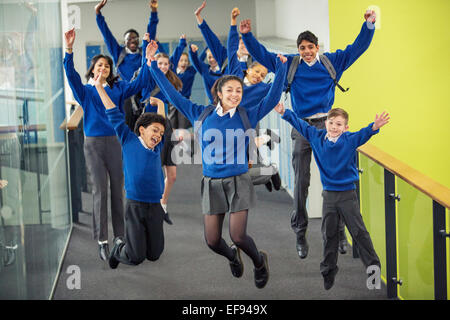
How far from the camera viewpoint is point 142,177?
508cm

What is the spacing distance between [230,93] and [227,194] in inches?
26.1

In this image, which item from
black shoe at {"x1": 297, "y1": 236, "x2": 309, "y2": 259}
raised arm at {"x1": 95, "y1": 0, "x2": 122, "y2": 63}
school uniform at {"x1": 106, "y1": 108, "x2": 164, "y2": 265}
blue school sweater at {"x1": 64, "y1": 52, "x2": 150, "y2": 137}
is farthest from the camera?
raised arm at {"x1": 95, "y1": 0, "x2": 122, "y2": 63}

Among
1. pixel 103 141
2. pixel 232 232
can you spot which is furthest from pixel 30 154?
pixel 232 232

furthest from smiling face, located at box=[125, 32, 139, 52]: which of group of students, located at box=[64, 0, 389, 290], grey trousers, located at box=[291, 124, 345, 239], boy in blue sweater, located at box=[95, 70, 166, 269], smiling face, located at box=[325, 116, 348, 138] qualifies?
smiling face, located at box=[325, 116, 348, 138]

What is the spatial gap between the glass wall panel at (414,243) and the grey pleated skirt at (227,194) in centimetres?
106

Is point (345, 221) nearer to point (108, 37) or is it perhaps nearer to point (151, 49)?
point (151, 49)

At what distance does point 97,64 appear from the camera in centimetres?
573

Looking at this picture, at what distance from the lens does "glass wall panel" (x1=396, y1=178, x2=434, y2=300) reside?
4.59 m

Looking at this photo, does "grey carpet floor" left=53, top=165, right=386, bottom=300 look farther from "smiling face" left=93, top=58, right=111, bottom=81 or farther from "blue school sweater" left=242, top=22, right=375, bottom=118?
"smiling face" left=93, top=58, right=111, bottom=81

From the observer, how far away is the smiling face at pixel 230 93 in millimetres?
4711

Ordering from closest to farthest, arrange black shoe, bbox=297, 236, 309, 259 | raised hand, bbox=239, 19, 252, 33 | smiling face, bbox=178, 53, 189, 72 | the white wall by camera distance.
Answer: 1. raised hand, bbox=239, 19, 252, 33
2. black shoe, bbox=297, 236, 309, 259
3. smiling face, bbox=178, 53, 189, 72
4. the white wall

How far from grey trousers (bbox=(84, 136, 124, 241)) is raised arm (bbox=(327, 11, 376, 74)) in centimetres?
189

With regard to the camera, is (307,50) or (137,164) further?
(307,50)
